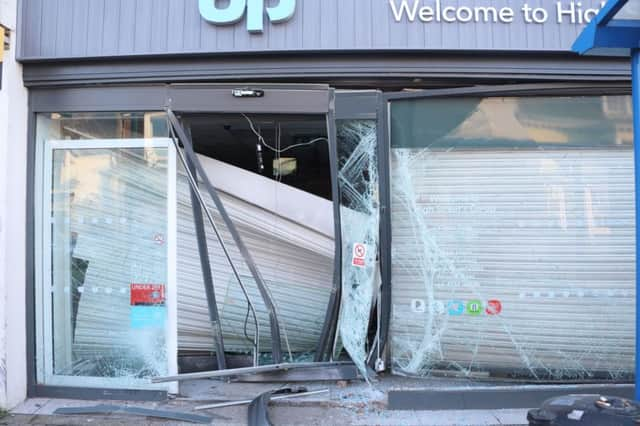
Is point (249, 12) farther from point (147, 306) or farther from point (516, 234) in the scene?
point (516, 234)

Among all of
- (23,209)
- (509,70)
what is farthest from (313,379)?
(509,70)

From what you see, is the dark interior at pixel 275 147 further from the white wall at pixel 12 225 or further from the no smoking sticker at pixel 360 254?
the white wall at pixel 12 225

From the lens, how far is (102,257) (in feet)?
15.6

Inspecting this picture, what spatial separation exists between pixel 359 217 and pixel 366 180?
14.3 inches

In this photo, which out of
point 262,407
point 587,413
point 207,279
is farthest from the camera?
point 207,279

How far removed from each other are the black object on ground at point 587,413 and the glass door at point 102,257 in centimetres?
348

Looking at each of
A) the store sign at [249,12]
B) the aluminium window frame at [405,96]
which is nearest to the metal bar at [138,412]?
the aluminium window frame at [405,96]

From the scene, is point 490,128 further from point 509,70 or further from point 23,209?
point 23,209

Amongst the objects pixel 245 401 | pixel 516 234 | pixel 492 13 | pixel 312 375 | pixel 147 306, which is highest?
pixel 492 13

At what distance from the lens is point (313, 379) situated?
4773 mm

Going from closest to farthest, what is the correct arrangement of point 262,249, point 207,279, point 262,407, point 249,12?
point 262,407
point 249,12
point 207,279
point 262,249

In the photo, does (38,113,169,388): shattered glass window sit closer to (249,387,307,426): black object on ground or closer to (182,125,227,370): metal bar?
(182,125,227,370): metal bar

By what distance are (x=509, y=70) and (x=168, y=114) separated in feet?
10.6

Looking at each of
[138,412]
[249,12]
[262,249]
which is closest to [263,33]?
[249,12]
